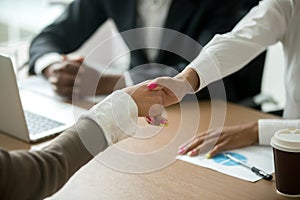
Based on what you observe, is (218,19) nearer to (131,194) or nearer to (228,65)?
(228,65)

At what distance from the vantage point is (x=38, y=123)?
1.51m

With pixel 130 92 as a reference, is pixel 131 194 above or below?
below

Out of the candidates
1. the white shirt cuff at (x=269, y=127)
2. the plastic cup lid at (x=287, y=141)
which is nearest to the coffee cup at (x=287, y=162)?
the plastic cup lid at (x=287, y=141)

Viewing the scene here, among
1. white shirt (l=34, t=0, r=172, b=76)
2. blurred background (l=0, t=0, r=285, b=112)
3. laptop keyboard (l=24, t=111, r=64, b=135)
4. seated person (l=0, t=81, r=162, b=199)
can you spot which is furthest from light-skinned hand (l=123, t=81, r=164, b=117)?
blurred background (l=0, t=0, r=285, b=112)

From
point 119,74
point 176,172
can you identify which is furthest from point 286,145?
point 119,74

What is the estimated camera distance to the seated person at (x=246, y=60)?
1.34m

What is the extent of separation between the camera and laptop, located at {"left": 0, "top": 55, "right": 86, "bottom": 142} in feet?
4.39

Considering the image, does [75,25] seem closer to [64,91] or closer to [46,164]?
[64,91]

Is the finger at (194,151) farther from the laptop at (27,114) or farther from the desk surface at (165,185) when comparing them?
the laptop at (27,114)

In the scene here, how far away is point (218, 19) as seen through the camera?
75.7 inches

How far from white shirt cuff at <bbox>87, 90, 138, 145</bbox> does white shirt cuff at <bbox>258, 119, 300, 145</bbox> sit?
0.45m

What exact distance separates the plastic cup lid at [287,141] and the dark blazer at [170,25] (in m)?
0.60

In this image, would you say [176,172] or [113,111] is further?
[176,172]

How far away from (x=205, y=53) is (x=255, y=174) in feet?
1.15
